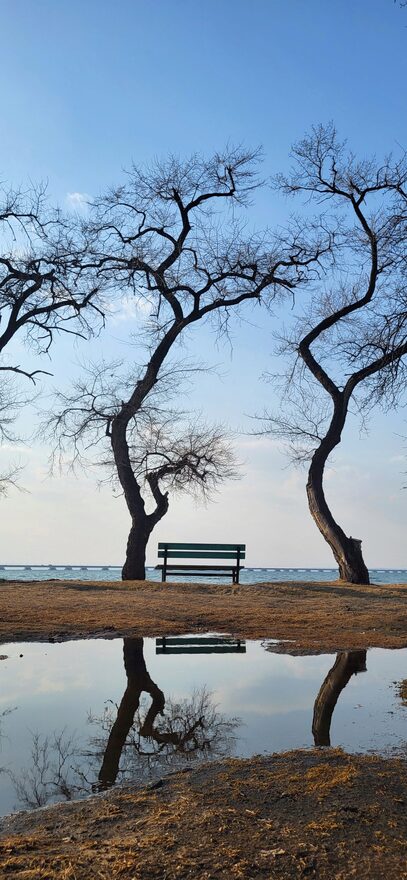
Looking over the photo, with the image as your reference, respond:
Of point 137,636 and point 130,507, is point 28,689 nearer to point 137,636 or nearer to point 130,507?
point 137,636

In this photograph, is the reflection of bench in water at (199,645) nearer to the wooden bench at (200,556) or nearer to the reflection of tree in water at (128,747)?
the reflection of tree in water at (128,747)

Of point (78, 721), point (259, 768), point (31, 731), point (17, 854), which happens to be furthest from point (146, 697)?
point (17, 854)

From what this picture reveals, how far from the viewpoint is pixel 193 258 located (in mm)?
23062

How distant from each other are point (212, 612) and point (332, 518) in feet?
28.9

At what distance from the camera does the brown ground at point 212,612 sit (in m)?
10.8

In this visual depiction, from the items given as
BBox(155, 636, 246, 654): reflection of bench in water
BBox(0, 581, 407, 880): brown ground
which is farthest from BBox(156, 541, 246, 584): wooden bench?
BBox(0, 581, 407, 880): brown ground

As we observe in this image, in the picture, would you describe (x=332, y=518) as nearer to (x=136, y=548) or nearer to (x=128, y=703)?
(x=136, y=548)

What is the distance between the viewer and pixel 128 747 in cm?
527

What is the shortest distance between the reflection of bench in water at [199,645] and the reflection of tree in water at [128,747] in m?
2.73

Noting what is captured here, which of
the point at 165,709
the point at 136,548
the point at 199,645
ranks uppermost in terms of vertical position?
the point at 136,548

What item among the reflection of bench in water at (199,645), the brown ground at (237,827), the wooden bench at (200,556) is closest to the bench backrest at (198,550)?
the wooden bench at (200,556)

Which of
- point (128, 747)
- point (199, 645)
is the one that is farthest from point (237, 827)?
point (199, 645)

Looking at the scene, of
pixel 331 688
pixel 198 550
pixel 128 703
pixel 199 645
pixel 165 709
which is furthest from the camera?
pixel 198 550

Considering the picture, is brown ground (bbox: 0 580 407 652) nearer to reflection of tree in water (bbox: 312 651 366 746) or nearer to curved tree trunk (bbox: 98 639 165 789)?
reflection of tree in water (bbox: 312 651 366 746)
